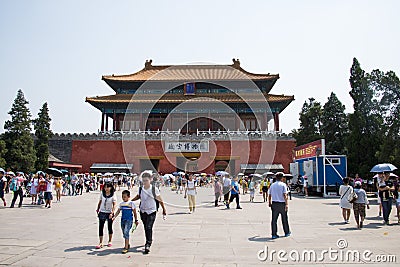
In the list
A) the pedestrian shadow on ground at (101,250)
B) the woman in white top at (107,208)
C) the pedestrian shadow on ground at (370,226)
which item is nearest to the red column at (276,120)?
the pedestrian shadow on ground at (370,226)

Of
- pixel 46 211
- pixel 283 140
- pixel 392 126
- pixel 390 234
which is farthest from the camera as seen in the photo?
pixel 283 140

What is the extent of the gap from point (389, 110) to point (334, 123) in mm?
12979

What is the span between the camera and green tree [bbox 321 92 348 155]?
2908cm

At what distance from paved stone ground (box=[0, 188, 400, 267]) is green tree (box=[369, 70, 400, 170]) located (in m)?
6.37

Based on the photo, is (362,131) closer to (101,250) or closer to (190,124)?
(101,250)

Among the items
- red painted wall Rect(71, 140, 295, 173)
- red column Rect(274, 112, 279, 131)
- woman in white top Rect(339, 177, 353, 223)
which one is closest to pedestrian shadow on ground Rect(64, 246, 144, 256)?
woman in white top Rect(339, 177, 353, 223)

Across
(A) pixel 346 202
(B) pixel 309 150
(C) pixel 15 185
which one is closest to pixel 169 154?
(B) pixel 309 150

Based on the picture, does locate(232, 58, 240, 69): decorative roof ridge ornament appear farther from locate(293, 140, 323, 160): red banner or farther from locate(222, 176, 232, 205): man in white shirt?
locate(222, 176, 232, 205): man in white shirt

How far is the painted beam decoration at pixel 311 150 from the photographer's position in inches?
685

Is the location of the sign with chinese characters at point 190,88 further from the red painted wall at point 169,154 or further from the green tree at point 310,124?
the green tree at point 310,124

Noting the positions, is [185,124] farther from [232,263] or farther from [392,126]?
[232,263]

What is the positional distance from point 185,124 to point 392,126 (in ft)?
76.0

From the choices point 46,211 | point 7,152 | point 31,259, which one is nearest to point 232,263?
point 31,259

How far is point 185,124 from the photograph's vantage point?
36.8 metres
